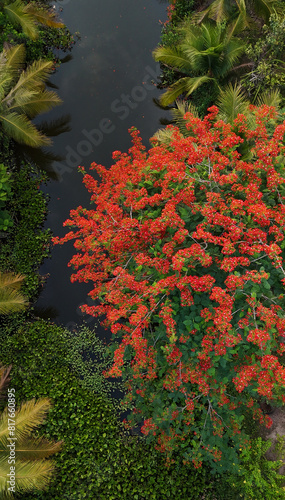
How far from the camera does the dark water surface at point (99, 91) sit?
34.2 ft

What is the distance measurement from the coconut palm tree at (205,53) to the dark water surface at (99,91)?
271 centimetres

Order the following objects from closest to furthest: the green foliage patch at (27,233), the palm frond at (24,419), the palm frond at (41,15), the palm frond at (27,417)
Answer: the palm frond at (24,419), the palm frond at (27,417), the green foliage patch at (27,233), the palm frond at (41,15)

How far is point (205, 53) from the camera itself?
7820mm

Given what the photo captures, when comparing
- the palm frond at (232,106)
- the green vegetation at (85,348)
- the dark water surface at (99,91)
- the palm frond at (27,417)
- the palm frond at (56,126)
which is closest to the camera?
the palm frond at (27,417)

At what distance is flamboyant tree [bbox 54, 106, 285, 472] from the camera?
4.46 m

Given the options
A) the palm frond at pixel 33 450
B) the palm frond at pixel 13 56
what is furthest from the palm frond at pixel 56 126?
the palm frond at pixel 33 450

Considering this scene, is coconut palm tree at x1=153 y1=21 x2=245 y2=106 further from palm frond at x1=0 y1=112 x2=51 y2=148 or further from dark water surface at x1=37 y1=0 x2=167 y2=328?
palm frond at x1=0 y1=112 x2=51 y2=148

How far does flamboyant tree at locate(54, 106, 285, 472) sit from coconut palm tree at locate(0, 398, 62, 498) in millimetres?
1811

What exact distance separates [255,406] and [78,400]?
4270 millimetres

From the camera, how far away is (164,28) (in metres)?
12.0

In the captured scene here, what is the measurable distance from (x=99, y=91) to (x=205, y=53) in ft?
17.4

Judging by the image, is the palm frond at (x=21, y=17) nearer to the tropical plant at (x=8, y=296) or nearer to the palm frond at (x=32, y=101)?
the palm frond at (x=32, y=101)

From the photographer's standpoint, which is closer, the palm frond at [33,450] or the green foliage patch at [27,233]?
the palm frond at [33,450]

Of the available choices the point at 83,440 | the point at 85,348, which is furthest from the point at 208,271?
the point at 83,440
